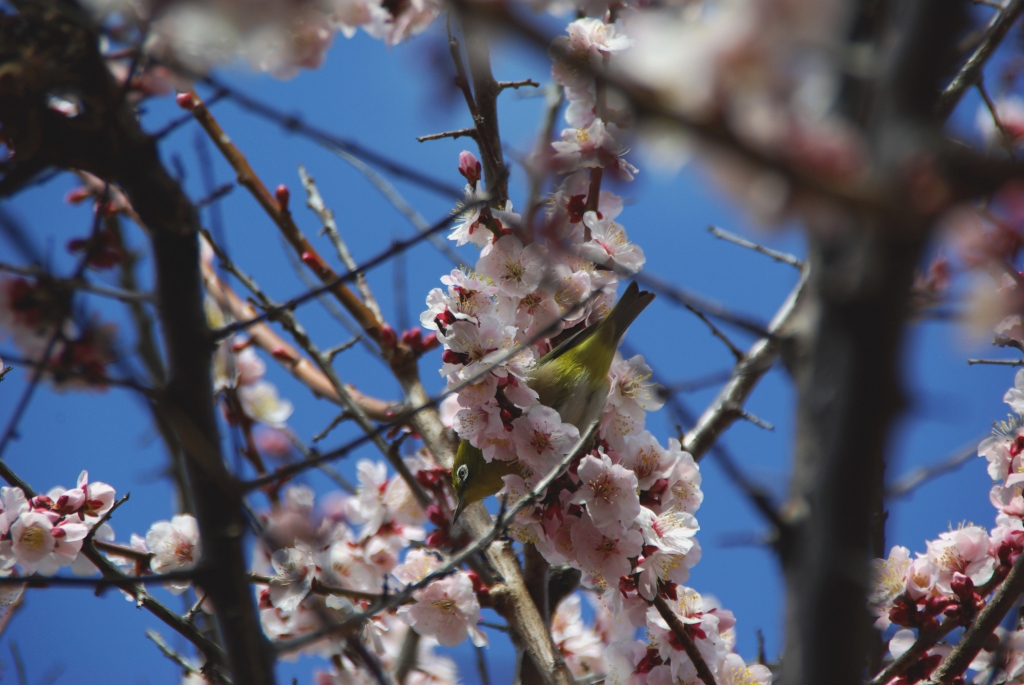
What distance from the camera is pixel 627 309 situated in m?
2.82

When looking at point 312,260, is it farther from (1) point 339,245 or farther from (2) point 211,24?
(2) point 211,24

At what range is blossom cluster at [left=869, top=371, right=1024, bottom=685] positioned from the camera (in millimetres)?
2424

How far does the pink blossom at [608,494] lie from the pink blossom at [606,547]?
55 mm

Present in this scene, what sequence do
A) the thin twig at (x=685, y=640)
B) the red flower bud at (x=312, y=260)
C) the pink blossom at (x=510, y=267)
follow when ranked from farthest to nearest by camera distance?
the red flower bud at (x=312, y=260), the pink blossom at (x=510, y=267), the thin twig at (x=685, y=640)

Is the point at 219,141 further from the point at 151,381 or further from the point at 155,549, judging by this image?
the point at 151,381

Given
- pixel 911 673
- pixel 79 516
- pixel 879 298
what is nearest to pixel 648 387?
pixel 911 673

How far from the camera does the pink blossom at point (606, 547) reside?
7.20 ft

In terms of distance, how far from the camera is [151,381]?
124 centimetres

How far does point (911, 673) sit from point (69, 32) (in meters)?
2.85

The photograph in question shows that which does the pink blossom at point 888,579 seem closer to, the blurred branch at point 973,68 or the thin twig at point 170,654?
the blurred branch at point 973,68

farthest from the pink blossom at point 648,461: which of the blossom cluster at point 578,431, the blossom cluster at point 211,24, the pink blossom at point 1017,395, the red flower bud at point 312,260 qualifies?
the red flower bud at point 312,260

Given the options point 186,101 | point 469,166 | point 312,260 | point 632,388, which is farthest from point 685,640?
point 186,101

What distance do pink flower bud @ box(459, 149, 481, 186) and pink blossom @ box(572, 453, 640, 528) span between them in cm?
104

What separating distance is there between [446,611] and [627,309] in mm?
1337
